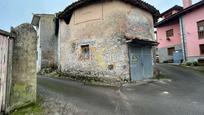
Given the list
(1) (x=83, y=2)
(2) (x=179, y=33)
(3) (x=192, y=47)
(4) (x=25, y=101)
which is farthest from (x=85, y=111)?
(2) (x=179, y=33)

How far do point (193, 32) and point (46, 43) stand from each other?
55.0ft

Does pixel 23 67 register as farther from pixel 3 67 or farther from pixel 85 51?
pixel 85 51

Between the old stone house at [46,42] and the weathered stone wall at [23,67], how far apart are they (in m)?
13.7

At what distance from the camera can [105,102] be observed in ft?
21.3

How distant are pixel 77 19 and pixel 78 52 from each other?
2607mm

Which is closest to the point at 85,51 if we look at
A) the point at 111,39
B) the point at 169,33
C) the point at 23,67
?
the point at 111,39

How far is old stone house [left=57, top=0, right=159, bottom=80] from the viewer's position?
36.2 ft

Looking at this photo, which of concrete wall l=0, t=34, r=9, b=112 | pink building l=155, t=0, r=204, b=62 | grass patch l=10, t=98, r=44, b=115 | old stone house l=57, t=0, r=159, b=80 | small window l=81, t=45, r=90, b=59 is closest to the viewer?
concrete wall l=0, t=34, r=9, b=112

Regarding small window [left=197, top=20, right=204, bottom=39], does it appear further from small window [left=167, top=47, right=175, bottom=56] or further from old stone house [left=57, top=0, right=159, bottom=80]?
old stone house [left=57, top=0, right=159, bottom=80]

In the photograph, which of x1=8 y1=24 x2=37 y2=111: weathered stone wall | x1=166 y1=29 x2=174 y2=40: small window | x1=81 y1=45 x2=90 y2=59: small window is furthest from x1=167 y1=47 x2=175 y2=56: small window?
x1=8 y1=24 x2=37 y2=111: weathered stone wall

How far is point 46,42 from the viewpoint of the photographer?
20.2m

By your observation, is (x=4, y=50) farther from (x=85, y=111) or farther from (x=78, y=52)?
(x=78, y=52)

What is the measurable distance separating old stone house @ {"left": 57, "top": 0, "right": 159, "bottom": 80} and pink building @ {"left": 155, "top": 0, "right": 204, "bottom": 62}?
23.8 ft

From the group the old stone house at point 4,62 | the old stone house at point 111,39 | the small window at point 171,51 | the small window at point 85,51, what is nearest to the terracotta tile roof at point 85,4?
the old stone house at point 111,39
